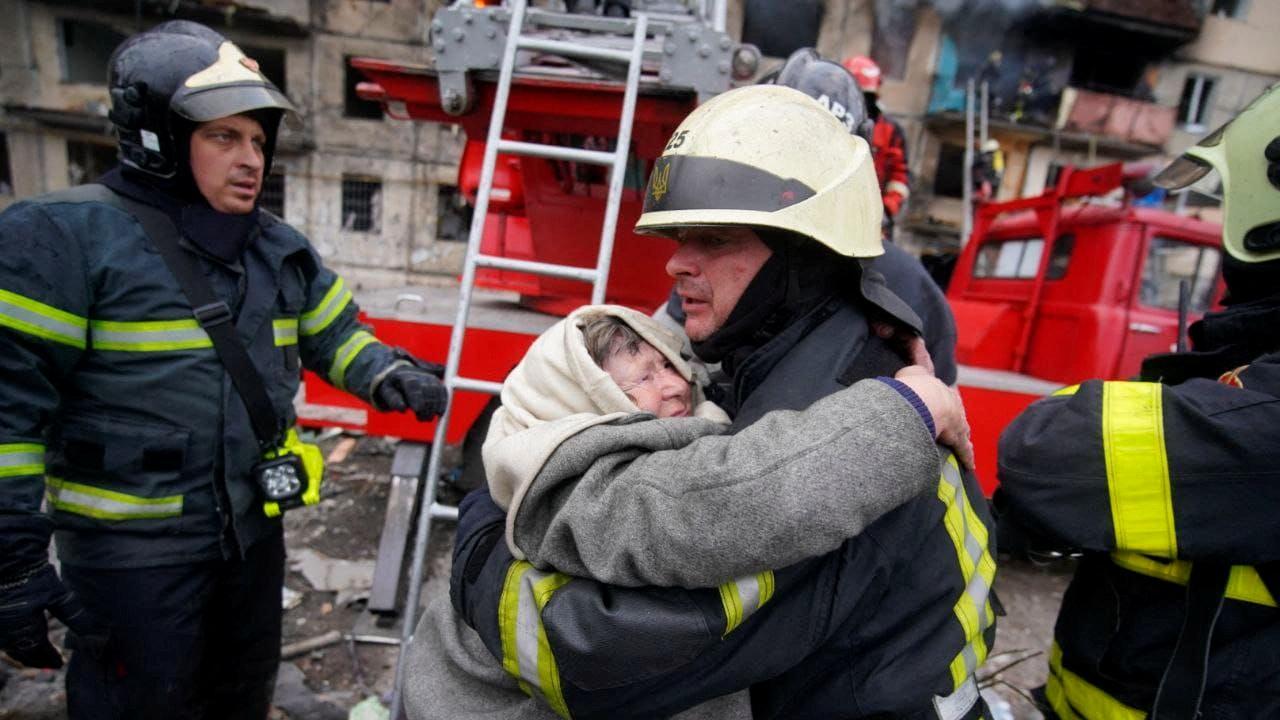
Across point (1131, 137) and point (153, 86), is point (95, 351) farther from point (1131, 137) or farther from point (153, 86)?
point (1131, 137)

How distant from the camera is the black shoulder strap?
1.93 metres

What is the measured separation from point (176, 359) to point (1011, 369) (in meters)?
5.54

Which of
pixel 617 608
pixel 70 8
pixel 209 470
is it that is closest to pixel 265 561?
pixel 209 470

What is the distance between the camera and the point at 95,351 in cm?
186

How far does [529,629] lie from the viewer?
109 cm

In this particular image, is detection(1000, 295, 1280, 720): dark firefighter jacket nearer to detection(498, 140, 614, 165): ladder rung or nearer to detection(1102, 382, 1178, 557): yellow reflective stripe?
detection(1102, 382, 1178, 557): yellow reflective stripe

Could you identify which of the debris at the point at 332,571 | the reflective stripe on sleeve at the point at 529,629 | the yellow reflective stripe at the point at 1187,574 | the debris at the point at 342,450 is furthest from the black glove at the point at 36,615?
the debris at the point at 342,450

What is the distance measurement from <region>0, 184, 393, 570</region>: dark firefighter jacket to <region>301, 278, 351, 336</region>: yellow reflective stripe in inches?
10.2

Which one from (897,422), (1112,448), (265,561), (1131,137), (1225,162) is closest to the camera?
(897,422)

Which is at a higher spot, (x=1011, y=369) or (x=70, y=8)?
(x=70, y=8)

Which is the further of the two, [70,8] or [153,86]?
[70,8]

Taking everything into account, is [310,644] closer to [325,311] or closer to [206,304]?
[325,311]

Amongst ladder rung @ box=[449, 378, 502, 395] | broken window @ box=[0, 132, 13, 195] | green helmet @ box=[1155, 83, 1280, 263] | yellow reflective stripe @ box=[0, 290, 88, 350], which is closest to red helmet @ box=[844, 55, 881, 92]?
green helmet @ box=[1155, 83, 1280, 263]

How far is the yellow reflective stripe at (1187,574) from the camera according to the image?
4.31 ft
